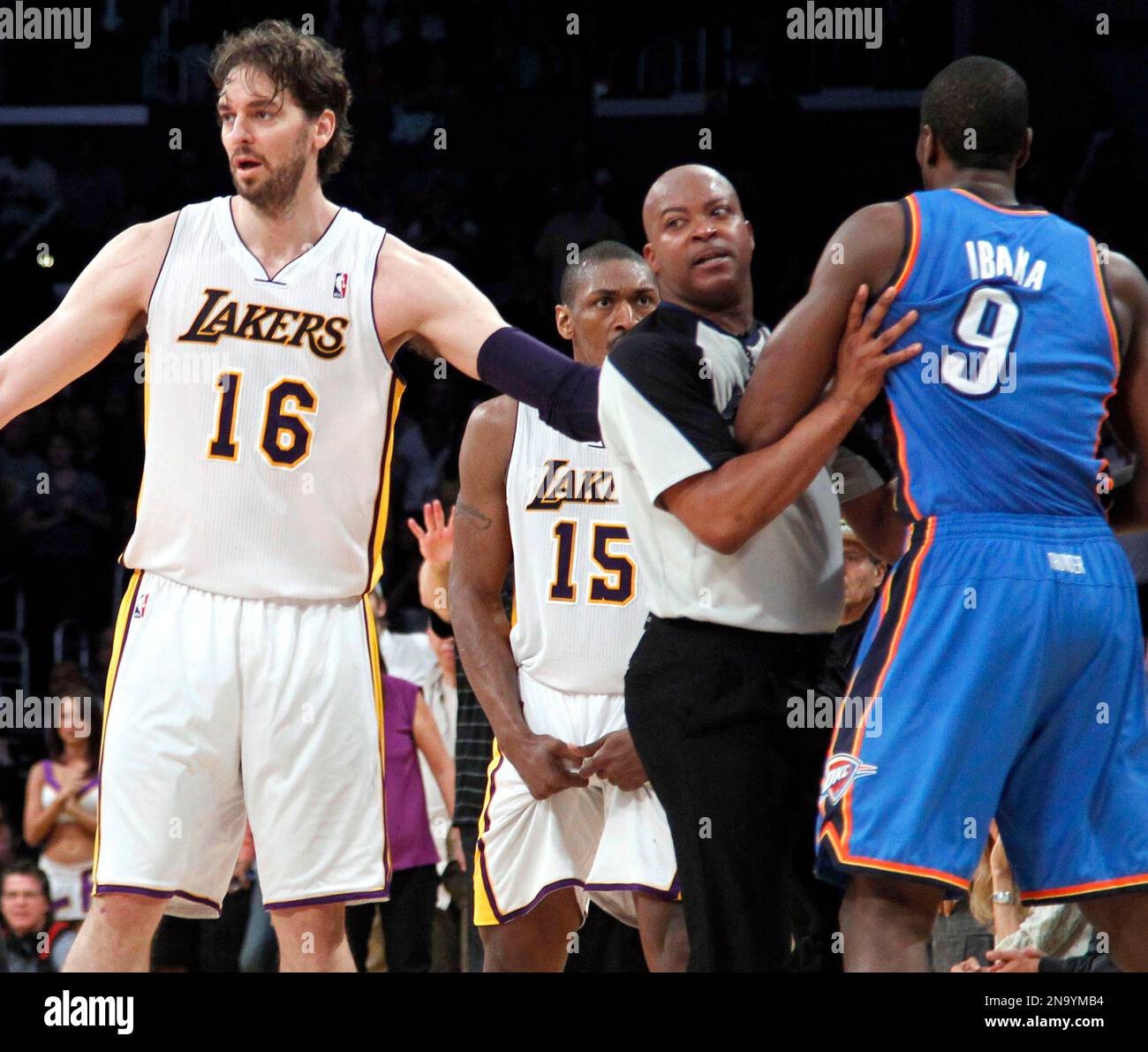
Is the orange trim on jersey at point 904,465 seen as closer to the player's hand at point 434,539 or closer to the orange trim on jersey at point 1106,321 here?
the orange trim on jersey at point 1106,321

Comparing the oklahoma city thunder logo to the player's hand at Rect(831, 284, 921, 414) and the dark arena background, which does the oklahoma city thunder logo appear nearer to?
the player's hand at Rect(831, 284, 921, 414)

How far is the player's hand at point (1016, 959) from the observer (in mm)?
4641

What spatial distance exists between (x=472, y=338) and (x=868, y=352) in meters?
1.16

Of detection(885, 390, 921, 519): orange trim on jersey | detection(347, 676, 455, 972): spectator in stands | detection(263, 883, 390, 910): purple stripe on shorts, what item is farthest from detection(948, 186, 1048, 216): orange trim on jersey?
detection(347, 676, 455, 972): spectator in stands

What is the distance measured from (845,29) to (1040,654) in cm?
1033

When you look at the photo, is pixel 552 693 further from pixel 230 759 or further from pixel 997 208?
pixel 997 208

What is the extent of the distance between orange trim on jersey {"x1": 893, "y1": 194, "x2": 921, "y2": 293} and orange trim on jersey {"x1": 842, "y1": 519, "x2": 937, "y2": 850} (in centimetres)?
47

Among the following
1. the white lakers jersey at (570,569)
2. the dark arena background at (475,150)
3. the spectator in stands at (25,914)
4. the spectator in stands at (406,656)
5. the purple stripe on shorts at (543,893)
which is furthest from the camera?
the dark arena background at (475,150)

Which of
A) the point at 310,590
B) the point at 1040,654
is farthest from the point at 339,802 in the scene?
the point at 1040,654

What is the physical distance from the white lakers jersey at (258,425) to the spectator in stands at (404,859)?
3.23m

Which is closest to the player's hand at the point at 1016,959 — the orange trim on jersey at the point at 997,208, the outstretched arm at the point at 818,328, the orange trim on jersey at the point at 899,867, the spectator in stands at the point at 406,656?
the orange trim on jersey at the point at 899,867

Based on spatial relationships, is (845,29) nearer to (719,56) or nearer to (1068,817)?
(719,56)

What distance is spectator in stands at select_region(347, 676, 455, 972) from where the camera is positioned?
7.06 metres

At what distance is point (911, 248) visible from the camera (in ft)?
10.3
